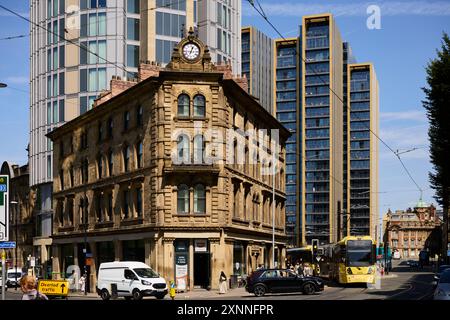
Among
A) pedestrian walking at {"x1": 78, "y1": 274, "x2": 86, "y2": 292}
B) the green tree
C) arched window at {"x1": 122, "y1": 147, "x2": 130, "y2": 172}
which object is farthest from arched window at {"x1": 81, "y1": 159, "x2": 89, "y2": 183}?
the green tree

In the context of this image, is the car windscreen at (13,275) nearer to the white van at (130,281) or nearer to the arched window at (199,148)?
the arched window at (199,148)

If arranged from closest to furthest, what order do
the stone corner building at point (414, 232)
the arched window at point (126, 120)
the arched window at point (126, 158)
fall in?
the arched window at point (126, 158) < the arched window at point (126, 120) < the stone corner building at point (414, 232)

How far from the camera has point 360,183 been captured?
18075 centimetres

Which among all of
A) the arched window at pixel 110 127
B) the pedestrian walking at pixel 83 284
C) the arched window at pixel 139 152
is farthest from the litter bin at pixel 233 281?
the arched window at pixel 110 127

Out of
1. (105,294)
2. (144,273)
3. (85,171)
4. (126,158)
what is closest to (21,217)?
(85,171)

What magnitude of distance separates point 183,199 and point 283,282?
14.0 meters

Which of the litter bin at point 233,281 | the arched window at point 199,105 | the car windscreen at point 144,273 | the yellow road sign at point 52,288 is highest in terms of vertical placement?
the arched window at point 199,105

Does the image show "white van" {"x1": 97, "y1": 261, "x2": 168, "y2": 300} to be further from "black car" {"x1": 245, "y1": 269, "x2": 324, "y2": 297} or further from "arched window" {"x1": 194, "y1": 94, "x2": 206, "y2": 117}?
"arched window" {"x1": 194, "y1": 94, "x2": 206, "y2": 117}

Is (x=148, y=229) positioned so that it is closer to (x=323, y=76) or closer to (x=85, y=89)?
(x=85, y=89)

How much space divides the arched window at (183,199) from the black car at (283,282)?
12.6 meters

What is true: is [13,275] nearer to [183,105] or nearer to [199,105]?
[183,105]

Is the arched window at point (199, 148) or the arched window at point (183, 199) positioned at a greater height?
the arched window at point (199, 148)

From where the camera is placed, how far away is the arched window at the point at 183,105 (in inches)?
1997
